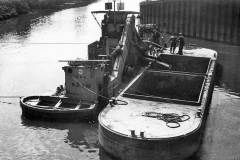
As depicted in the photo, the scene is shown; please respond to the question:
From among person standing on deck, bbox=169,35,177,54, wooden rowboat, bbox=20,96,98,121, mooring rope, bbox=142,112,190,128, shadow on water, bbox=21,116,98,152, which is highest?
person standing on deck, bbox=169,35,177,54

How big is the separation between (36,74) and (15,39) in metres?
19.6

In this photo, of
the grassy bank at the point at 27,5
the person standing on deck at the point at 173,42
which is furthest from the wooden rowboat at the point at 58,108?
the grassy bank at the point at 27,5

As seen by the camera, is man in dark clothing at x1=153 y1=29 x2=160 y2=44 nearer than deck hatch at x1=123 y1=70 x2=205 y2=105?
No

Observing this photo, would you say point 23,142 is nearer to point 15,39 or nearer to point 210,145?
point 210,145

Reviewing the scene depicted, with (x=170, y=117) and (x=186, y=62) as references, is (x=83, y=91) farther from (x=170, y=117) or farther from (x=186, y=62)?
(x=186, y=62)

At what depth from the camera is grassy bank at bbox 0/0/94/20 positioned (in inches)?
2635

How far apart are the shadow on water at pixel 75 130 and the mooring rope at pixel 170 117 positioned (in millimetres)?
3357

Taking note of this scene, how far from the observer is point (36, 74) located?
96.6 feet

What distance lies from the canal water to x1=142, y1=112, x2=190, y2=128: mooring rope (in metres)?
1.95

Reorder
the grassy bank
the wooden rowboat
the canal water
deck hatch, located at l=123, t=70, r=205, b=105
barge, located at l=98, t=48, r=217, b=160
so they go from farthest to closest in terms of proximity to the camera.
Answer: the grassy bank → deck hatch, located at l=123, t=70, r=205, b=105 → the wooden rowboat → the canal water → barge, located at l=98, t=48, r=217, b=160

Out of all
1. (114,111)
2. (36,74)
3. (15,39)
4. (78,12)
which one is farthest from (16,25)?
(114,111)

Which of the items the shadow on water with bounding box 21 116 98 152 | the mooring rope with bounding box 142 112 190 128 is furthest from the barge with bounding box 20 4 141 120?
the mooring rope with bounding box 142 112 190 128

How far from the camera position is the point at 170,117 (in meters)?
16.2

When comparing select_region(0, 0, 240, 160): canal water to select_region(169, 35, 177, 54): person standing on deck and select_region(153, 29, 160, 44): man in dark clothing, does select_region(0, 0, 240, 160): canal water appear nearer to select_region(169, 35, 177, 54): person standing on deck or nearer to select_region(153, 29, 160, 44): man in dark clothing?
select_region(169, 35, 177, 54): person standing on deck
